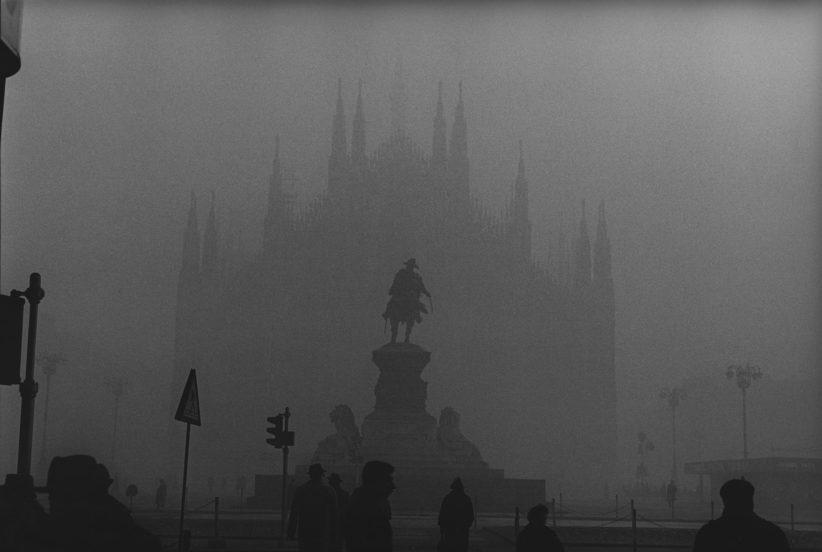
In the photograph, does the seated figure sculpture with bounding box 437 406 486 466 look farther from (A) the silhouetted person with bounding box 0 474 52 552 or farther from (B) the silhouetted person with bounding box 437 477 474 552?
(A) the silhouetted person with bounding box 0 474 52 552

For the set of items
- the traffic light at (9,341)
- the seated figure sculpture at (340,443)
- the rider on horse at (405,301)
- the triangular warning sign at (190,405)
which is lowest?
the traffic light at (9,341)

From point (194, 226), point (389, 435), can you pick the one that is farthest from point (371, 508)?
point (194, 226)

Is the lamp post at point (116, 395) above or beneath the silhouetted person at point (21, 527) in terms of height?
above

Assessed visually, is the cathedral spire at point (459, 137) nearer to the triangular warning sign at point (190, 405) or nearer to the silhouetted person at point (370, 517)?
the triangular warning sign at point (190, 405)

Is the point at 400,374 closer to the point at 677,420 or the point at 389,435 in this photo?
the point at 389,435

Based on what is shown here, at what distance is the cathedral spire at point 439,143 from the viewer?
79438 millimetres

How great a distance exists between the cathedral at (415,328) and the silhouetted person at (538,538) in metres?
64.7

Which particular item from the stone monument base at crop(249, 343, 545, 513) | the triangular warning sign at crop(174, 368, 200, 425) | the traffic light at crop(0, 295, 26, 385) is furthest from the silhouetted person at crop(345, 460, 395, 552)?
the stone monument base at crop(249, 343, 545, 513)

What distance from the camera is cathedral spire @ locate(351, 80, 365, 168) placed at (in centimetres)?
7894

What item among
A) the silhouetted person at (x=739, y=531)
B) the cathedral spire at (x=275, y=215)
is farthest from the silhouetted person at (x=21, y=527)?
the cathedral spire at (x=275, y=215)

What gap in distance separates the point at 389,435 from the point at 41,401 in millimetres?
37258

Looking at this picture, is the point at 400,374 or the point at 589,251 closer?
the point at 400,374

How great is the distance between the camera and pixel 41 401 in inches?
2761

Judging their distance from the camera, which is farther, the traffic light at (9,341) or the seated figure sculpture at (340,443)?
the seated figure sculpture at (340,443)
